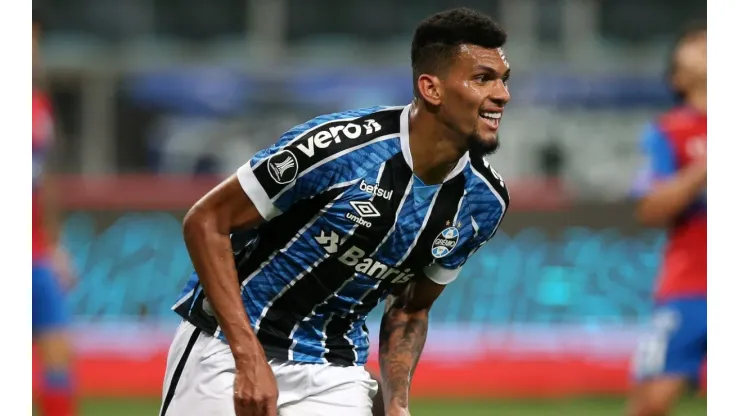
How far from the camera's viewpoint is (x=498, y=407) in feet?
31.3

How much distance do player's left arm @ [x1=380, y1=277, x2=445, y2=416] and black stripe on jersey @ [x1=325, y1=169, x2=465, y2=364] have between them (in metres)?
0.20

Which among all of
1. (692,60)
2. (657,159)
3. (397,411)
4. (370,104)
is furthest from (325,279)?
(370,104)

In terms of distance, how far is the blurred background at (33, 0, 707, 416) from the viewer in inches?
394

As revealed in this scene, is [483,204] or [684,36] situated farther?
[684,36]

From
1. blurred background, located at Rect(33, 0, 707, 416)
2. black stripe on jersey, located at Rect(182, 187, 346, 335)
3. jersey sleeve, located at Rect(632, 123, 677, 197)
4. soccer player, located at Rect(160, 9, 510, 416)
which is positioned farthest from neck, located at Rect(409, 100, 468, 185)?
blurred background, located at Rect(33, 0, 707, 416)

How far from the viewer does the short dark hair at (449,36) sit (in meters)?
3.77

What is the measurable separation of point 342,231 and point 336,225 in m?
0.03

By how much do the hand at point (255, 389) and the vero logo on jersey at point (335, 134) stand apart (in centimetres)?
66

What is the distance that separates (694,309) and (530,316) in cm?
448

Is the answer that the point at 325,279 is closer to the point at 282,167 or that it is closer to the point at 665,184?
the point at 282,167

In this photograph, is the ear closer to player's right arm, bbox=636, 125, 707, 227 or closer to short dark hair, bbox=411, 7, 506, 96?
short dark hair, bbox=411, 7, 506, 96
